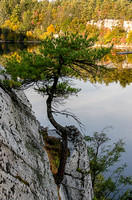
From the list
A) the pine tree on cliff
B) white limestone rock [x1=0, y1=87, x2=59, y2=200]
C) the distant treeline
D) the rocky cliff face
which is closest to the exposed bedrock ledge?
the rocky cliff face

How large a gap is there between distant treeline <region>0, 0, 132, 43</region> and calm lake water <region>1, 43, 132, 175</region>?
303 feet

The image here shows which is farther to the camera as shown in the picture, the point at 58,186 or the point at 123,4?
the point at 123,4

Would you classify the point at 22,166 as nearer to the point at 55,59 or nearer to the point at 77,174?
the point at 55,59

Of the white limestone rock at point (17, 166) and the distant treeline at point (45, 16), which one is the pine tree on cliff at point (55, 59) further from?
the distant treeline at point (45, 16)

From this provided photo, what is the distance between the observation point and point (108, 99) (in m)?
40.4

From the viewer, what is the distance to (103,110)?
36.0 m

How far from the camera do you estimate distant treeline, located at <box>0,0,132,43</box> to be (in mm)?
130750

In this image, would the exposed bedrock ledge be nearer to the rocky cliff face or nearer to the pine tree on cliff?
the rocky cliff face

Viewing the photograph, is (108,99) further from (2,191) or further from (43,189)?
(2,191)

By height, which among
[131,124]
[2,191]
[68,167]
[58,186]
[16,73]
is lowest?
A: [2,191]

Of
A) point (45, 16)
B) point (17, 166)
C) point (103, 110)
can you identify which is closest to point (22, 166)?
point (17, 166)

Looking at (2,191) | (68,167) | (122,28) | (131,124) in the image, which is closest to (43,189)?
(2,191)

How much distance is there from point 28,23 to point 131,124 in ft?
451

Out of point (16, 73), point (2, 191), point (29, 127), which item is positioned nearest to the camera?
point (2, 191)
